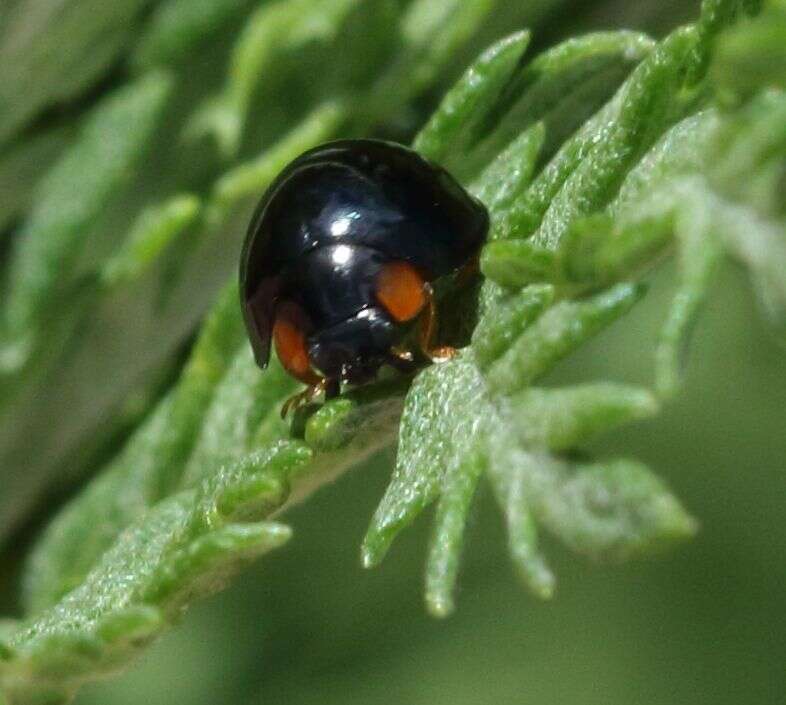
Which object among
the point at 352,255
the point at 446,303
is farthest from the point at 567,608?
the point at 352,255

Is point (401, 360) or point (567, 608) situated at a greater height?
point (401, 360)

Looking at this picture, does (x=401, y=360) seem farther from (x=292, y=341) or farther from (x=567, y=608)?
(x=567, y=608)

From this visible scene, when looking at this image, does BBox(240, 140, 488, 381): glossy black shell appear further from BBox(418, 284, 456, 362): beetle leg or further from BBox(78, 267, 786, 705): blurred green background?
BBox(78, 267, 786, 705): blurred green background

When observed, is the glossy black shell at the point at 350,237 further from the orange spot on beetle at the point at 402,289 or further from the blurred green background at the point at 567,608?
the blurred green background at the point at 567,608

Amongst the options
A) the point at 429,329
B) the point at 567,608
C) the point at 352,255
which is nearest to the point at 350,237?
the point at 352,255

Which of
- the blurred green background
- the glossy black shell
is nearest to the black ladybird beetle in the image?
the glossy black shell

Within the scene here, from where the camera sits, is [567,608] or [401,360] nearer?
[401,360]

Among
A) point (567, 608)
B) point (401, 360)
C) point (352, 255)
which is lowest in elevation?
point (567, 608)

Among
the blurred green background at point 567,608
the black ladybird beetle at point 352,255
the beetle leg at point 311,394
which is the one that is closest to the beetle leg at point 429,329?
the black ladybird beetle at point 352,255
